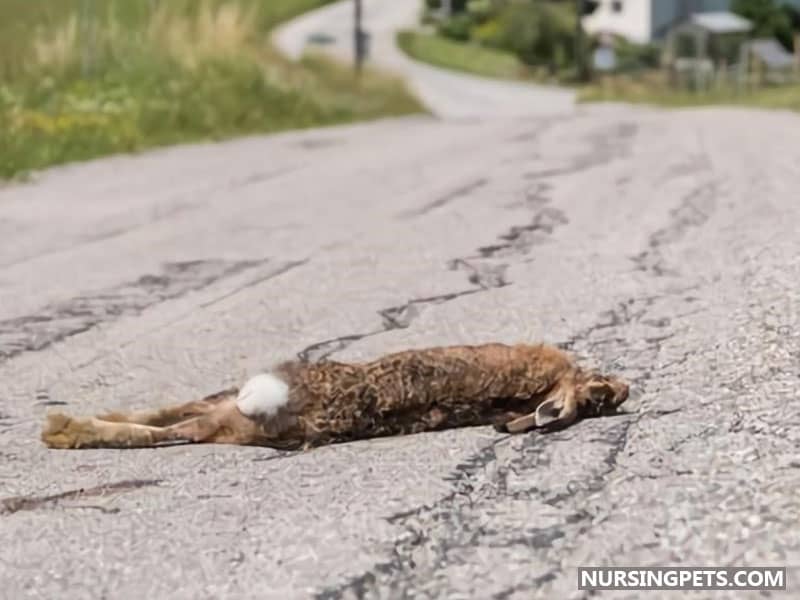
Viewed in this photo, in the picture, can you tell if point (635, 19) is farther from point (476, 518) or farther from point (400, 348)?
point (476, 518)

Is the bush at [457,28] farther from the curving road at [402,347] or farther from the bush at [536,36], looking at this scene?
the curving road at [402,347]

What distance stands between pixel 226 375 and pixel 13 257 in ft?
11.4

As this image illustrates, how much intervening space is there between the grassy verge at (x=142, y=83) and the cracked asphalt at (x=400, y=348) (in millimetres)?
3944

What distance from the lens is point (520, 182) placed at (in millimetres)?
11414

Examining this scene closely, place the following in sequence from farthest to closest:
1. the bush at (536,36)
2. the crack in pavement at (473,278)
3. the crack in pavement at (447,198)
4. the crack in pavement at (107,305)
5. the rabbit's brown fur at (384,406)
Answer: the bush at (536,36) < the crack in pavement at (447,198) < the crack in pavement at (107,305) < the crack in pavement at (473,278) < the rabbit's brown fur at (384,406)

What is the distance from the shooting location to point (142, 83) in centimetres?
1959

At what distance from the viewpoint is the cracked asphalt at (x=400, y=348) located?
323 cm

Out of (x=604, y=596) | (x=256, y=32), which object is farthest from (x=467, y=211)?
(x=256, y=32)

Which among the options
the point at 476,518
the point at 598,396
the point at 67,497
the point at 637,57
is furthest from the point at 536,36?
the point at 476,518

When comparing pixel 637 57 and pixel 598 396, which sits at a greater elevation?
pixel 598 396

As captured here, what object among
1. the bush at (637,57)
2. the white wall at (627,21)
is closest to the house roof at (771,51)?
the bush at (637,57)

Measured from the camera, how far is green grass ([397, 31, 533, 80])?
6325 cm

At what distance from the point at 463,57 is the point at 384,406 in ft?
205

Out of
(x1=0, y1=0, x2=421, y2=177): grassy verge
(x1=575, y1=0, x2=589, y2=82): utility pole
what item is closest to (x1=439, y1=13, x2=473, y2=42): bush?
(x1=575, y1=0, x2=589, y2=82): utility pole
